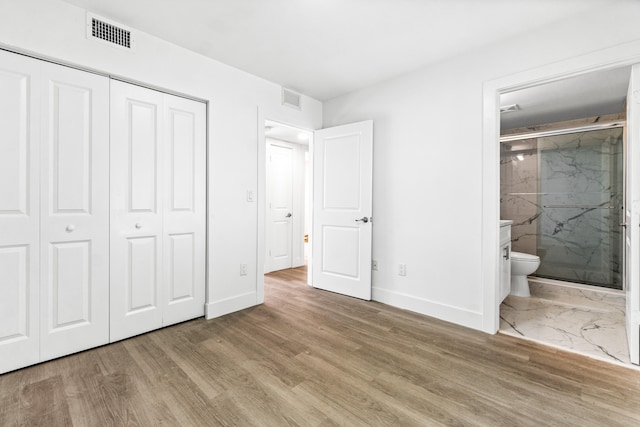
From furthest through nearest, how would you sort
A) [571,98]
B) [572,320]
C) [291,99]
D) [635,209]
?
1. [291,99]
2. [571,98]
3. [572,320]
4. [635,209]

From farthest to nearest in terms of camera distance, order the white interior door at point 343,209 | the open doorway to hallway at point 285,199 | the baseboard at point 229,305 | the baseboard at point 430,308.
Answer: the open doorway to hallway at point 285,199, the white interior door at point 343,209, the baseboard at point 229,305, the baseboard at point 430,308

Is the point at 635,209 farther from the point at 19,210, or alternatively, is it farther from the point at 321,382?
the point at 19,210

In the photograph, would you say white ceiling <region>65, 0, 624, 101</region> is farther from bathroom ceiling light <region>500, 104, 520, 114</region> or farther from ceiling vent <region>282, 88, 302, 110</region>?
bathroom ceiling light <region>500, 104, 520, 114</region>

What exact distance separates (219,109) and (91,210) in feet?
4.46

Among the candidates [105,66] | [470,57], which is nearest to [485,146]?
[470,57]

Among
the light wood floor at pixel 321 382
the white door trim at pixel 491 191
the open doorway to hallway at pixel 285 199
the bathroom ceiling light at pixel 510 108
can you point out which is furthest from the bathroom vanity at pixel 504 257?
the open doorway to hallway at pixel 285 199

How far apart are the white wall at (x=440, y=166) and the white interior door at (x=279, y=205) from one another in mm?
1844

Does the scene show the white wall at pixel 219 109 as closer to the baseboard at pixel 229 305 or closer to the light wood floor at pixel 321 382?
the baseboard at pixel 229 305

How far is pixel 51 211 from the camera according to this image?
1.97 meters

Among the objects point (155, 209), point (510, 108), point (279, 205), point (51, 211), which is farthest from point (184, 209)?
point (510, 108)

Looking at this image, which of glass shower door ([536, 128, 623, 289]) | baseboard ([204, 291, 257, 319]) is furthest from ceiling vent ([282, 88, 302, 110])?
glass shower door ([536, 128, 623, 289])

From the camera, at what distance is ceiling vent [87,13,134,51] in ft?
6.75

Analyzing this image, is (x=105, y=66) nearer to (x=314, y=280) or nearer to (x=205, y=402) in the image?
(x=205, y=402)

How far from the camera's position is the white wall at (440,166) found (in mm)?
2271
